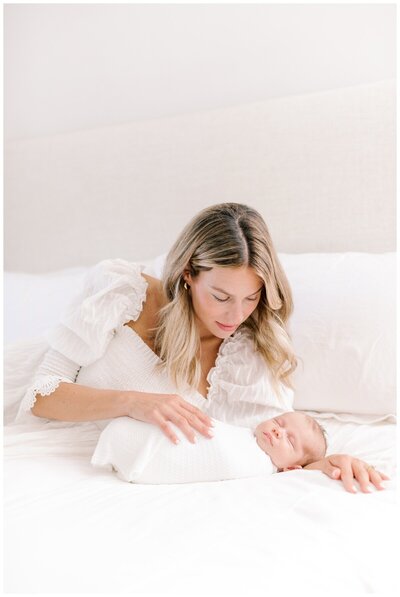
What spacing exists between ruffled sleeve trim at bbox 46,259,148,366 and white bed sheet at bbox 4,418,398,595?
0.27 m

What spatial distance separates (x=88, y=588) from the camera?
2.86ft

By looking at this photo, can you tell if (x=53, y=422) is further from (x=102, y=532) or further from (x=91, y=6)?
(x=91, y=6)

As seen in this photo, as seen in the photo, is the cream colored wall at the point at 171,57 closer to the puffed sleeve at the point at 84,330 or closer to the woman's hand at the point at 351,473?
the puffed sleeve at the point at 84,330

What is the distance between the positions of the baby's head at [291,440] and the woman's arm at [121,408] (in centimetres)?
16

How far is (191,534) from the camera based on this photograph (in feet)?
3.32

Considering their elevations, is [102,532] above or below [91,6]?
below

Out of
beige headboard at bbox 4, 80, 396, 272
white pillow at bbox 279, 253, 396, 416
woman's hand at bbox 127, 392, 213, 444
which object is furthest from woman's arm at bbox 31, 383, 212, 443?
beige headboard at bbox 4, 80, 396, 272

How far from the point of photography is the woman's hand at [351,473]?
1246 mm

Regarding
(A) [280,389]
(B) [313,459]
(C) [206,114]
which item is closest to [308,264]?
(A) [280,389]

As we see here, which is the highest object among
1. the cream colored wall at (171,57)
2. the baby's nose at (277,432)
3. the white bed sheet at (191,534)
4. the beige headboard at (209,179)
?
the cream colored wall at (171,57)

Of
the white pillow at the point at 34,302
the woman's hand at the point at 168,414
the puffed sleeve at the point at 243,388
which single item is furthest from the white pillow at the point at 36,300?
the woman's hand at the point at 168,414

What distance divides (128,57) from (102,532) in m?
2.11

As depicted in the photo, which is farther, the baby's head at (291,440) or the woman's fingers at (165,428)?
the baby's head at (291,440)

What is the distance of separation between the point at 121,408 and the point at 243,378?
36 centimetres
